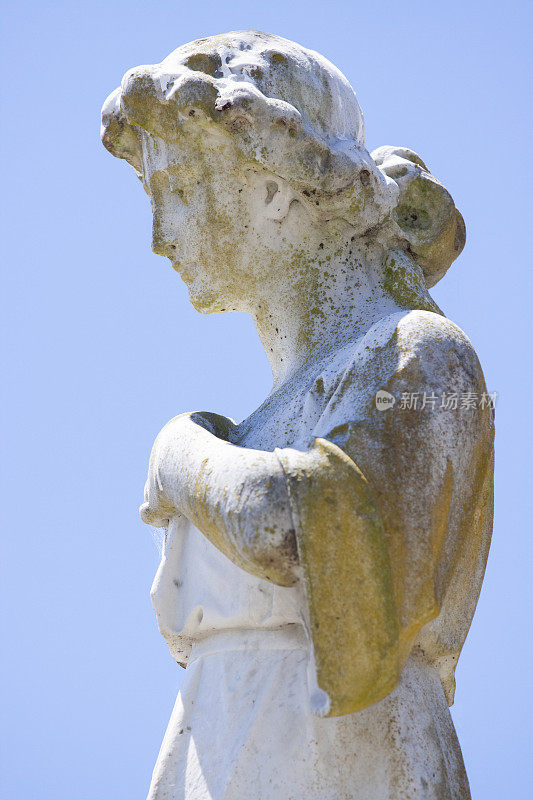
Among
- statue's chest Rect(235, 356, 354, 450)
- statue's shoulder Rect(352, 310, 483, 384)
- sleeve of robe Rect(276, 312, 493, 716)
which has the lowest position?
sleeve of robe Rect(276, 312, 493, 716)

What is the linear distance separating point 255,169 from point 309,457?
1318 millimetres

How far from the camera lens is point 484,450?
396 cm

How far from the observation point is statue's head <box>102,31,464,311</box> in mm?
4328

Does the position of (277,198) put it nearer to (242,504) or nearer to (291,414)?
(291,414)

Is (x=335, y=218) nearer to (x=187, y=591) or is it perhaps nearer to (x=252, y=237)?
(x=252, y=237)

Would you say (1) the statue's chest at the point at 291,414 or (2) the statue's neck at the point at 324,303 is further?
(2) the statue's neck at the point at 324,303

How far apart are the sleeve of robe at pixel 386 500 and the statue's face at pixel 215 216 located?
0.84m

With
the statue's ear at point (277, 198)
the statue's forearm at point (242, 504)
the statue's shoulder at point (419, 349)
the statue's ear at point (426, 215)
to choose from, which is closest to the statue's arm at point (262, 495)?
the statue's forearm at point (242, 504)

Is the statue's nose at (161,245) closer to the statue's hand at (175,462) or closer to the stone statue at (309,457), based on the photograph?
the stone statue at (309,457)

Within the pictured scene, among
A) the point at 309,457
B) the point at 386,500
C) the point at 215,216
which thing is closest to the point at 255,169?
the point at 215,216

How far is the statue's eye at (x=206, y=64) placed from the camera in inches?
175

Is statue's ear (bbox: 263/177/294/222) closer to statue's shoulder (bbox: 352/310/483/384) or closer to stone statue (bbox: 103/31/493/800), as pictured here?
stone statue (bbox: 103/31/493/800)

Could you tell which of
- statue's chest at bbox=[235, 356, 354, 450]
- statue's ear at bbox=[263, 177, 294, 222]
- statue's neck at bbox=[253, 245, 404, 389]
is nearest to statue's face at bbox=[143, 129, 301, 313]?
statue's ear at bbox=[263, 177, 294, 222]

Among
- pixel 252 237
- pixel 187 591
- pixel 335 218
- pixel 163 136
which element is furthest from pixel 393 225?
pixel 187 591
